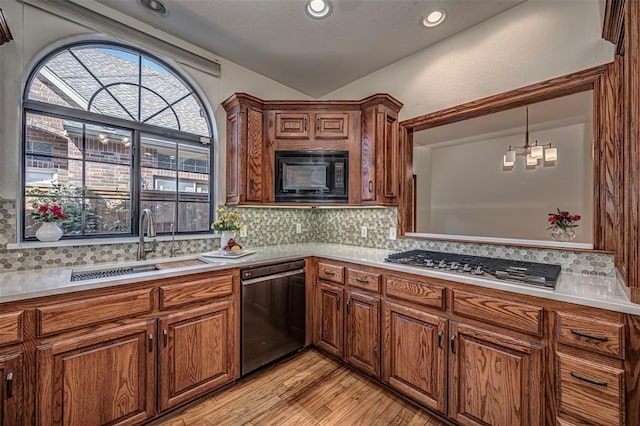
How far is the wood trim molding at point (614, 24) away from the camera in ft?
4.02

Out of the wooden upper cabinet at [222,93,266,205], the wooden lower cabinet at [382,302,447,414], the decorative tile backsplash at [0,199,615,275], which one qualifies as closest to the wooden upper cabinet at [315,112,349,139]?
the wooden upper cabinet at [222,93,266,205]

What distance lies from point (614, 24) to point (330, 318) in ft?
8.46

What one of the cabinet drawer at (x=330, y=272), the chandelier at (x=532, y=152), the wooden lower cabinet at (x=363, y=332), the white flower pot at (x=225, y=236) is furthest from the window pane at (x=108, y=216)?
the chandelier at (x=532, y=152)

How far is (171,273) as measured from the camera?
1680mm

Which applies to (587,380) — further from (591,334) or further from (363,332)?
(363,332)

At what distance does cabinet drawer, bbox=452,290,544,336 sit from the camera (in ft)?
4.31

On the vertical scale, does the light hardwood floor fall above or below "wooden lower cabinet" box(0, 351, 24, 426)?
below

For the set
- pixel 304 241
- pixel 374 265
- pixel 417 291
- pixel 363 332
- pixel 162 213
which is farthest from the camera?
pixel 304 241

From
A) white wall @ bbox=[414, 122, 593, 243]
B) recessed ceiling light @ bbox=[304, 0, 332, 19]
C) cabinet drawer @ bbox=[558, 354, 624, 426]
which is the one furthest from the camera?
white wall @ bbox=[414, 122, 593, 243]

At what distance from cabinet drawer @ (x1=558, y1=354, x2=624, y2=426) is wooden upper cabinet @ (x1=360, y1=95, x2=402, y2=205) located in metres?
1.55

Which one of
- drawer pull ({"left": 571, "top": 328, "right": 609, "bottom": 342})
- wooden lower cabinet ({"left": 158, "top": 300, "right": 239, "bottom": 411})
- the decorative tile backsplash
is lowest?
wooden lower cabinet ({"left": 158, "top": 300, "right": 239, "bottom": 411})

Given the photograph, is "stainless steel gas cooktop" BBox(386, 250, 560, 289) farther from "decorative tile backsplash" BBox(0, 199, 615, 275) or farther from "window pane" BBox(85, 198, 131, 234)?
"window pane" BBox(85, 198, 131, 234)

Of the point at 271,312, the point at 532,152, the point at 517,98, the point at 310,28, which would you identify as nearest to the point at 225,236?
the point at 271,312

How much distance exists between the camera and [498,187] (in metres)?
4.43
